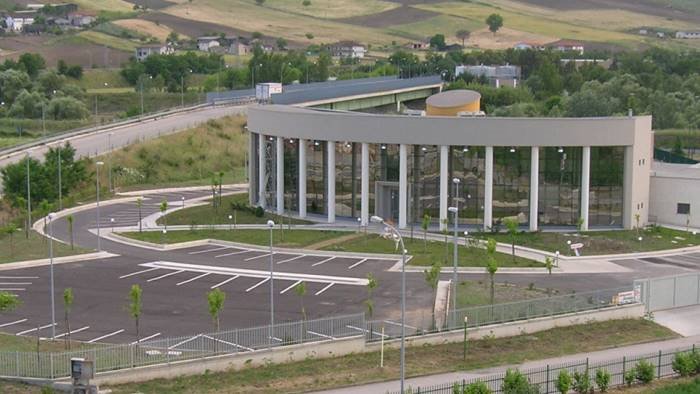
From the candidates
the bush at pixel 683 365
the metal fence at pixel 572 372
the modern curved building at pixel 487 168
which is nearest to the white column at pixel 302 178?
the modern curved building at pixel 487 168

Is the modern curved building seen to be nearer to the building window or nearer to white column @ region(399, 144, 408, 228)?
white column @ region(399, 144, 408, 228)

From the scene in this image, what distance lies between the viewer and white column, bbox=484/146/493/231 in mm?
63094

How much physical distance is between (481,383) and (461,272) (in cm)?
2056

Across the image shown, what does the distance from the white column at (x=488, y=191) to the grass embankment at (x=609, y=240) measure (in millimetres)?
1487

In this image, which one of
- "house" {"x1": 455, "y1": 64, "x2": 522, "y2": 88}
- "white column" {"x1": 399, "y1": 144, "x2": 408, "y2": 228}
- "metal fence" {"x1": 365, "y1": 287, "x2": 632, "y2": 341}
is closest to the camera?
"metal fence" {"x1": 365, "y1": 287, "x2": 632, "y2": 341}

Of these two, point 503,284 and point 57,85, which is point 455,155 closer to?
point 503,284

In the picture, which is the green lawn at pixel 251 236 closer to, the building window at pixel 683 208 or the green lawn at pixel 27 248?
the green lawn at pixel 27 248

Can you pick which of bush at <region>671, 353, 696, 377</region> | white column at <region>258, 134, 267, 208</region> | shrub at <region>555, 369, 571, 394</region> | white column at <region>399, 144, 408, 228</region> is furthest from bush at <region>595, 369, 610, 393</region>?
white column at <region>258, 134, 267, 208</region>

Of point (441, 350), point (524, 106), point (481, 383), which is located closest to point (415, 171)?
point (441, 350)

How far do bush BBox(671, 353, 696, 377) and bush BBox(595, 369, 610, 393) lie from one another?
3392 mm

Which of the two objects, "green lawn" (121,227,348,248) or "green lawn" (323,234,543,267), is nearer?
"green lawn" (323,234,543,267)

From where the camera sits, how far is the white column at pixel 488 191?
6309 cm

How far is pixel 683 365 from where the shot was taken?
37.8 m

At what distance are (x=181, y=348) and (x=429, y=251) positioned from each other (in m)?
21.8
